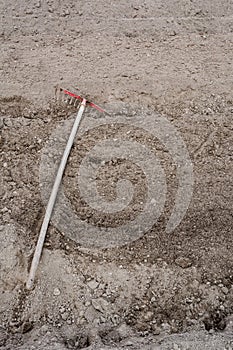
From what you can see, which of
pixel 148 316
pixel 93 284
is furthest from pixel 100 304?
pixel 148 316

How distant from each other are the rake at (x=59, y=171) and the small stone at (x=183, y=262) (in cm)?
90

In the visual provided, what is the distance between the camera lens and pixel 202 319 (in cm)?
291

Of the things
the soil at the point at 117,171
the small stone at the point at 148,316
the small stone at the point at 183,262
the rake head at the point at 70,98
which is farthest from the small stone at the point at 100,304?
the rake head at the point at 70,98

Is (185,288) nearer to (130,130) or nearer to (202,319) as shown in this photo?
(202,319)

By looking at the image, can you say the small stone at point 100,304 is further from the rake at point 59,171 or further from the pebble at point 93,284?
the rake at point 59,171

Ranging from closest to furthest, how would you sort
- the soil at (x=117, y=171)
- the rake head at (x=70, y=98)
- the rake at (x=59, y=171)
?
the soil at (x=117, y=171) < the rake at (x=59, y=171) < the rake head at (x=70, y=98)

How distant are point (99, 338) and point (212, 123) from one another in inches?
70.5

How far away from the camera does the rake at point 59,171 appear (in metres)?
3.02

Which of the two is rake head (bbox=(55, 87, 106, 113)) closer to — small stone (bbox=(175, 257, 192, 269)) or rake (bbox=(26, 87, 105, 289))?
rake (bbox=(26, 87, 105, 289))

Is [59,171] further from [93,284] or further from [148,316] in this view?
[148,316]

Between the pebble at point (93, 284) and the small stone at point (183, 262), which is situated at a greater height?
the small stone at point (183, 262)

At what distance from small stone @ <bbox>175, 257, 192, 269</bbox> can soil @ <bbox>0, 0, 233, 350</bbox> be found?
14 millimetres

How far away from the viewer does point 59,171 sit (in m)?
3.33

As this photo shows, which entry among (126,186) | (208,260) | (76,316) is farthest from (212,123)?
(76,316)
